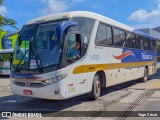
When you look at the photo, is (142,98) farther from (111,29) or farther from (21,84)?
(21,84)

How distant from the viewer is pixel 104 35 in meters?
11.1

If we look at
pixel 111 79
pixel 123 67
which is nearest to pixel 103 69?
pixel 111 79

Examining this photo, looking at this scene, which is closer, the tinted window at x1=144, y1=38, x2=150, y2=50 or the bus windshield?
the bus windshield

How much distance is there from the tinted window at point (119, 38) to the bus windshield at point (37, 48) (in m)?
4.07

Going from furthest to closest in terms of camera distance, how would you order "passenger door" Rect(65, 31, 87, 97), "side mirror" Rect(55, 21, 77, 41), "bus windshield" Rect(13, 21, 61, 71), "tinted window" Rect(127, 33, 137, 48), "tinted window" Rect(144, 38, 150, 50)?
"tinted window" Rect(144, 38, 150, 50) → "tinted window" Rect(127, 33, 137, 48) → "passenger door" Rect(65, 31, 87, 97) → "bus windshield" Rect(13, 21, 61, 71) → "side mirror" Rect(55, 21, 77, 41)

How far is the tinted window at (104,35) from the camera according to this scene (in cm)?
1060

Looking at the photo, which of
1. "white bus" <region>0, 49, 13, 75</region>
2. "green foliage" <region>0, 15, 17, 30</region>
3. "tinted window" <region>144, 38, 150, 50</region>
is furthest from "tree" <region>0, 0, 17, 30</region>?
"tinted window" <region>144, 38, 150, 50</region>

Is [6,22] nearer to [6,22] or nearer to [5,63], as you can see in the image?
[6,22]

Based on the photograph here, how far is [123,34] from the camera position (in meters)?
13.5

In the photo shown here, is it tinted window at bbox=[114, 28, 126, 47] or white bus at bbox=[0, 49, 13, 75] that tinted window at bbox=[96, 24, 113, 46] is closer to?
tinted window at bbox=[114, 28, 126, 47]

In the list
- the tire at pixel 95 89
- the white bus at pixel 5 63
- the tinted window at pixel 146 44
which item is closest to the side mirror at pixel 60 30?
the tire at pixel 95 89

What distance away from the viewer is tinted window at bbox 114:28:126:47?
489 inches

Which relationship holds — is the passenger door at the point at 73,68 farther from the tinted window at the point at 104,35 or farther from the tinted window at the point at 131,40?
the tinted window at the point at 131,40

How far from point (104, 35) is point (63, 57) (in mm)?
3197
